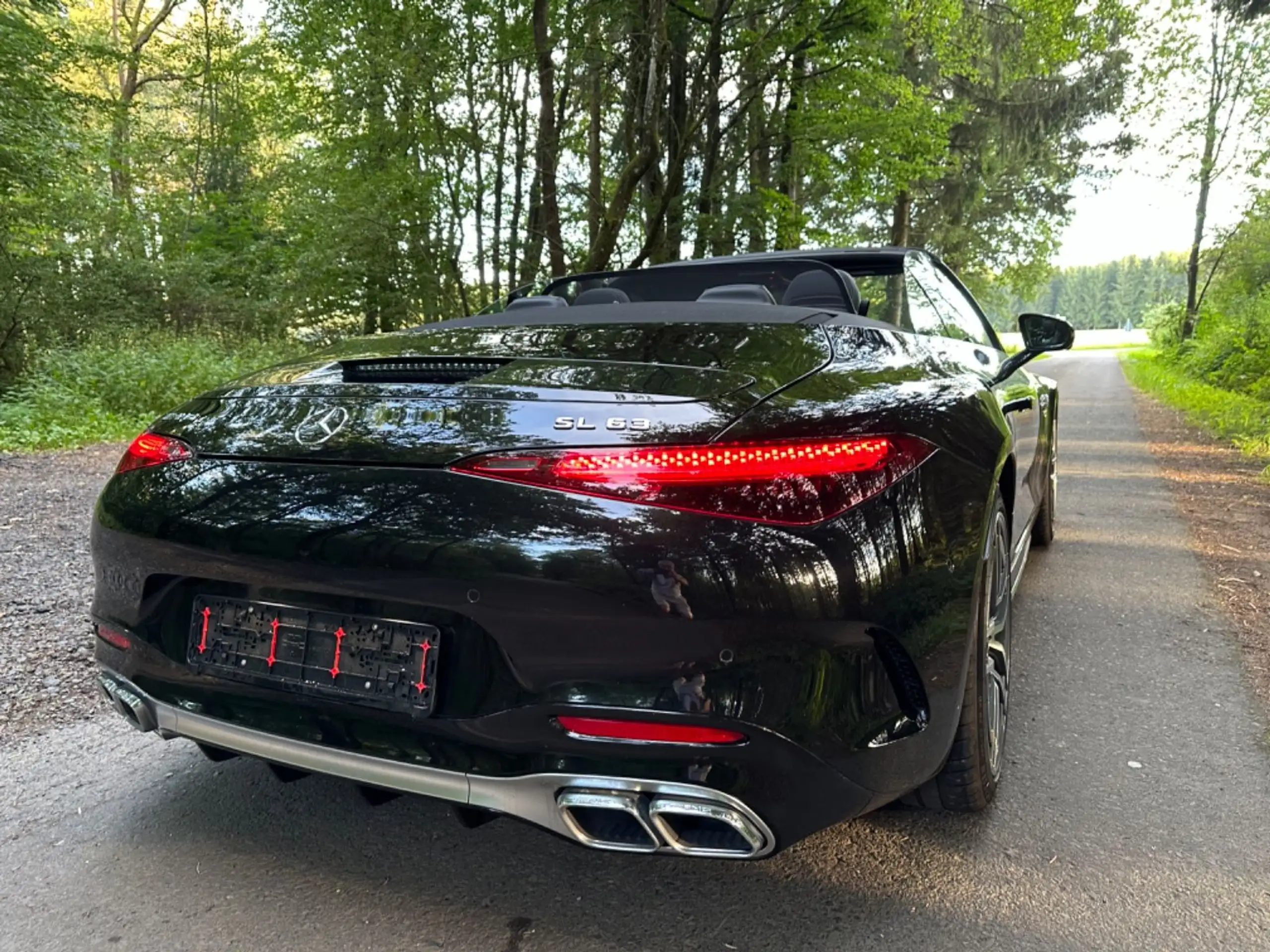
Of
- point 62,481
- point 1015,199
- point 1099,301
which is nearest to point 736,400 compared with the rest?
point 62,481

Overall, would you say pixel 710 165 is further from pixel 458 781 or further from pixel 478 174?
pixel 458 781

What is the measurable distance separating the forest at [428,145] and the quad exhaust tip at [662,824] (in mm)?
8519

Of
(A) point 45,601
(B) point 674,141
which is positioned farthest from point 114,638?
(B) point 674,141

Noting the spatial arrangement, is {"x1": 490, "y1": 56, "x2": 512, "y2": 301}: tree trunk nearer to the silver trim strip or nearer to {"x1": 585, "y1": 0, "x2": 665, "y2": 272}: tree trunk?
{"x1": 585, "y1": 0, "x2": 665, "y2": 272}: tree trunk

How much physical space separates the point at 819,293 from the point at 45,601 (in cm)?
348

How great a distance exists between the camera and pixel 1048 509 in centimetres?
484

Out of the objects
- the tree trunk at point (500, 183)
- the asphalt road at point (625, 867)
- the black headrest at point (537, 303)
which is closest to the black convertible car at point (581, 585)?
the asphalt road at point (625, 867)

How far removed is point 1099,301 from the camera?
107938mm

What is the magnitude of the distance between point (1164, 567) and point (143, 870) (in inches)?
188

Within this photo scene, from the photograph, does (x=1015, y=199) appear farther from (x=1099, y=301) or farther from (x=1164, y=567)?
(x=1099, y=301)

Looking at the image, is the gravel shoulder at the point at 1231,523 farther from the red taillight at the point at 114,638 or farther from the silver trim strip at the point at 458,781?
the red taillight at the point at 114,638

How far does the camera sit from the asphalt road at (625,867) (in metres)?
1.74

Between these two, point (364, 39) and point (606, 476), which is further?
point (364, 39)

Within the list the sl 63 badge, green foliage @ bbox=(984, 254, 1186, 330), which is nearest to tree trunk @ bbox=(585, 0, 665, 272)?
Answer: the sl 63 badge
